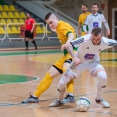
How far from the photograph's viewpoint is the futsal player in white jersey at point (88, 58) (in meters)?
8.73

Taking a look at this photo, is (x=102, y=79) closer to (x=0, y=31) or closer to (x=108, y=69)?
(x=108, y=69)

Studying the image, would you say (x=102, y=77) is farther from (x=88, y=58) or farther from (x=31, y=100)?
(x=31, y=100)

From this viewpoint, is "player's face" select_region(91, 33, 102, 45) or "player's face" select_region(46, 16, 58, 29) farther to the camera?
"player's face" select_region(46, 16, 58, 29)

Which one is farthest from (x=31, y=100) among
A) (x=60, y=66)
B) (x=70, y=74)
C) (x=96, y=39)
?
(x=96, y=39)

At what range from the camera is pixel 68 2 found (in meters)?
37.4

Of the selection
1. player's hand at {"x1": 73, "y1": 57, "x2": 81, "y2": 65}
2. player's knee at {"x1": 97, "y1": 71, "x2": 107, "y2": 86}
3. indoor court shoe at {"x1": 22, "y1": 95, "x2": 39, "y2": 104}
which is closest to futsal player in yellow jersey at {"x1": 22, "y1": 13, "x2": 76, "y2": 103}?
indoor court shoe at {"x1": 22, "y1": 95, "x2": 39, "y2": 104}

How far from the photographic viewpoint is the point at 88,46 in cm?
885

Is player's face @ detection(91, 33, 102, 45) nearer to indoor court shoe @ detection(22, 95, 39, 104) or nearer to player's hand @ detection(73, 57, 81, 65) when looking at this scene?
player's hand @ detection(73, 57, 81, 65)

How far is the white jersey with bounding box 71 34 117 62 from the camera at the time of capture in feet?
28.8

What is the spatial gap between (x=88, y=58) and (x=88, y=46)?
30cm

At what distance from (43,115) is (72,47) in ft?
4.78

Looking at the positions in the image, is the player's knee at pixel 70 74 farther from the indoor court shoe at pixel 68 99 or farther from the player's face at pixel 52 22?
the player's face at pixel 52 22

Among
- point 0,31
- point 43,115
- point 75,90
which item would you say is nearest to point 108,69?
point 75,90

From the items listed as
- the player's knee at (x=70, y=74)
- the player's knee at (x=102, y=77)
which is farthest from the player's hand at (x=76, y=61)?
the player's knee at (x=102, y=77)
